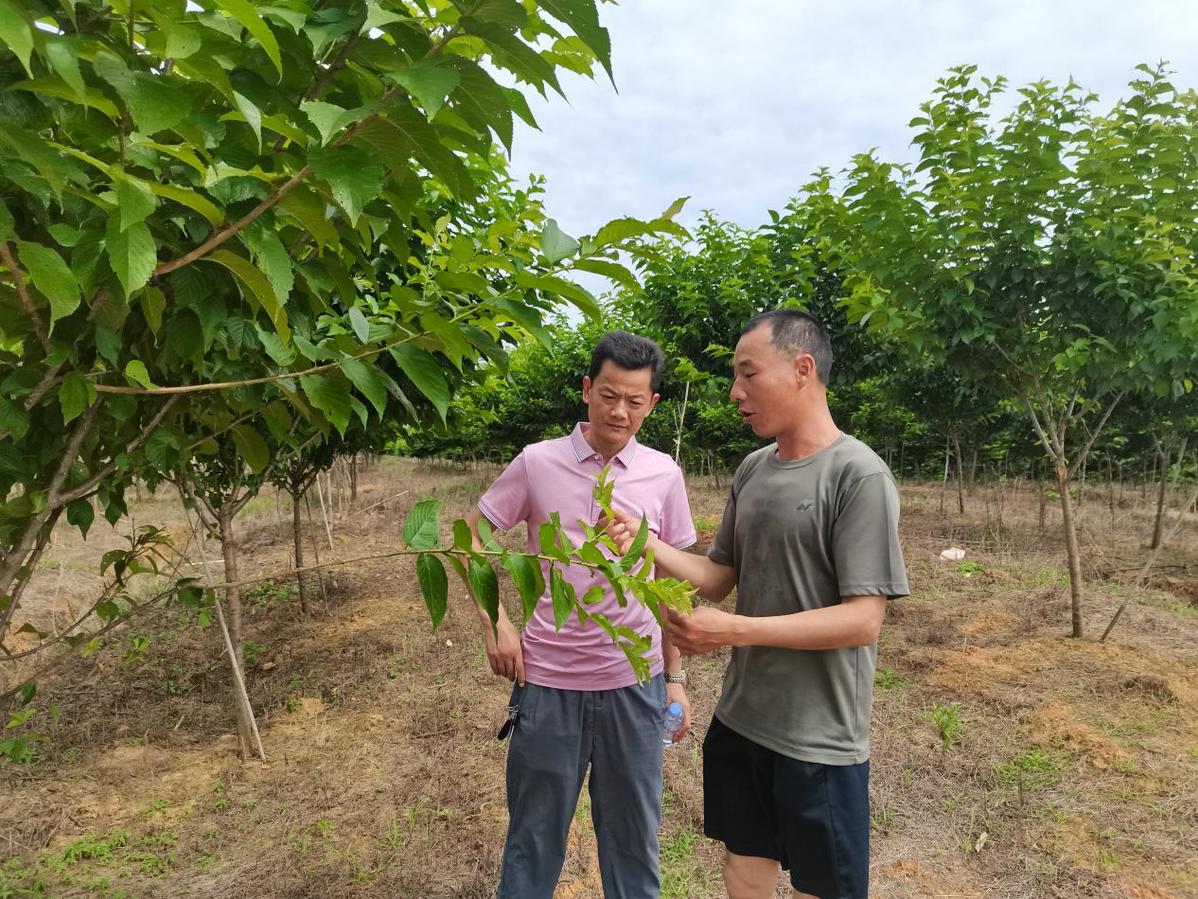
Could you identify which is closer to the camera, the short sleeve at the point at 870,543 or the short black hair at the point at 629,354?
the short sleeve at the point at 870,543

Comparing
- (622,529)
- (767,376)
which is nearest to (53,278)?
(622,529)

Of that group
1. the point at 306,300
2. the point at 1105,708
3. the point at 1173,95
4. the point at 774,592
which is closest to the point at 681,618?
the point at 774,592

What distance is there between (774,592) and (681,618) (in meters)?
0.35

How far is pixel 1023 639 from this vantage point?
5609 millimetres

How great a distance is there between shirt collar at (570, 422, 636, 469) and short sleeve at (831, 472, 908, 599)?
70 centimetres

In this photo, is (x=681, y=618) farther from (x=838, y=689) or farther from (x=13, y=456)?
(x=13, y=456)

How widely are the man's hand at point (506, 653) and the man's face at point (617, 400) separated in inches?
25.1

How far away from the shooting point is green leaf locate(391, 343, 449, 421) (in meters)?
0.97

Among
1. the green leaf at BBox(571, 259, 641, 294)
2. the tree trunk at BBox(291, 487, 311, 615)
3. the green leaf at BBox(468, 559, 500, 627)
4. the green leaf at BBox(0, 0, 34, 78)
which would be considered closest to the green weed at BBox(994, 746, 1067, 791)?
the green leaf at BBox(468, 559, 500, 627)

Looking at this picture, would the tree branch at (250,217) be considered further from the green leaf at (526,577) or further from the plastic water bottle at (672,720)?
the plastic water bottle at (672,720)

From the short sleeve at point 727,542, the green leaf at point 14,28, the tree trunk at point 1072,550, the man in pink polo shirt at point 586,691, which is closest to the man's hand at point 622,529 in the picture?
the man in pink polo shirt at point 586,691

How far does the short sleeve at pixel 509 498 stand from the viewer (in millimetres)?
2129

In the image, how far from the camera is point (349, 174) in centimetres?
63

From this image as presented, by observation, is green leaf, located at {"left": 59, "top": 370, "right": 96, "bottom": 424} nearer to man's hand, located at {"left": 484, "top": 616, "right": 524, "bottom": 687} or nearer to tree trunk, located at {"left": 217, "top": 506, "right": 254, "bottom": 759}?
man's hand, located at {"left": 484, "top": 616, "right": 524, "bottom": 687}
